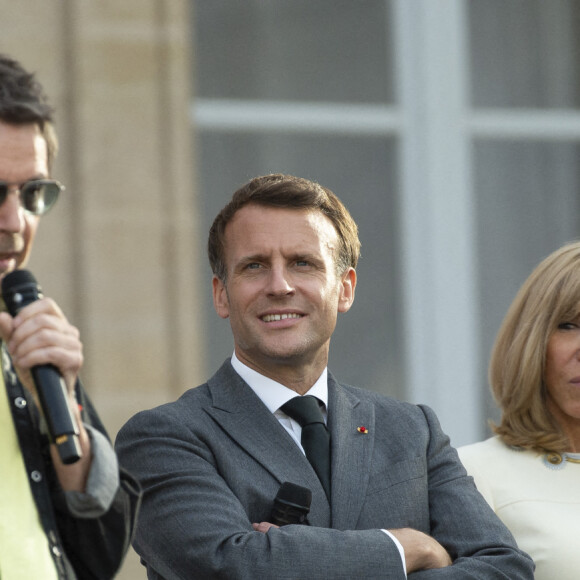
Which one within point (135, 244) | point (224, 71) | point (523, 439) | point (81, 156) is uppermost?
point (224, 71)

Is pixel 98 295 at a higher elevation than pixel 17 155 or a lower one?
lower

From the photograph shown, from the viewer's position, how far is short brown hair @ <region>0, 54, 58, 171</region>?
335 cm

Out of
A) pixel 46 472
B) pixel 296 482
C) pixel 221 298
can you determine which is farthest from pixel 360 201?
pixel 46 472

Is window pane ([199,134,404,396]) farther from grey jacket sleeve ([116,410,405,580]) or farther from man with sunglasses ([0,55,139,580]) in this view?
man with sunglasses ([0,55,139,580])

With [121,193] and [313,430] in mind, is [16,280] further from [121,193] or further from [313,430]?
[121,193]

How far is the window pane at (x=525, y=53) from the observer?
780 cm

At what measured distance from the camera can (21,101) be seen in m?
3.37

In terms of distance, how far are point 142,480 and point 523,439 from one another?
1.42 meters

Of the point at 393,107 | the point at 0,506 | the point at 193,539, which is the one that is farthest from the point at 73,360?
the point at 393,107

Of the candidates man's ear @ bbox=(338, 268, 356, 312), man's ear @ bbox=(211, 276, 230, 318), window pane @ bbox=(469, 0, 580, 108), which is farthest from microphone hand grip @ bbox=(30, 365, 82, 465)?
window pane @ bbox=(469, 0, 580, 108)

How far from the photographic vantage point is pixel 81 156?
6.19 m

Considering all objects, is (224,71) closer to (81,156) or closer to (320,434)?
(81,156)

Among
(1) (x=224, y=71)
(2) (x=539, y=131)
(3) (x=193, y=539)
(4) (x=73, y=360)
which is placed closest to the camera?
(4) (x=73, y=360)

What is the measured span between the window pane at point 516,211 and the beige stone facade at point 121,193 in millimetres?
2070
